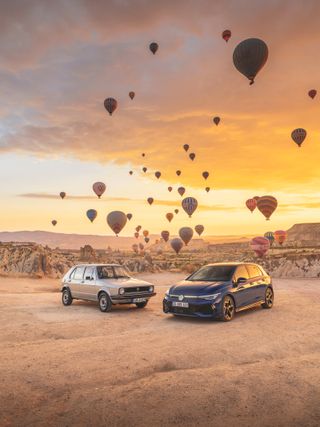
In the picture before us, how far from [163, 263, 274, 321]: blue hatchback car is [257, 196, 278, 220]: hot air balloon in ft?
151

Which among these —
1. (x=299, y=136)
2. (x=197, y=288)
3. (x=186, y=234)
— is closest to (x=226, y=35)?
(x=299, y=136)

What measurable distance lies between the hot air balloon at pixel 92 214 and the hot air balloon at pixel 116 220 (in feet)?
54.6

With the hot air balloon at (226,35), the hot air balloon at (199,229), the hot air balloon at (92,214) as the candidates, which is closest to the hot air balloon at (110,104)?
the hot air balloon at (226,35)

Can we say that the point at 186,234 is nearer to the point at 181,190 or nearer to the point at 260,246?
the point at 181,190

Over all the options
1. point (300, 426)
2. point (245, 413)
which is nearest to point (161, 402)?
point (245, 413)

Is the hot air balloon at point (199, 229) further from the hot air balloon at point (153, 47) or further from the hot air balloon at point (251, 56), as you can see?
the hot air balloon at point (251, 56)

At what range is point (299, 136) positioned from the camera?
1721 inches

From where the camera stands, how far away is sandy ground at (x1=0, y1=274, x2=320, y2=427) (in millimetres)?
5223

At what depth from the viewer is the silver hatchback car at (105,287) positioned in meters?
14.1

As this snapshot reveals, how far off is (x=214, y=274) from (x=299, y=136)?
34562 mm

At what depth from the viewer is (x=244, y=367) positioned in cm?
721

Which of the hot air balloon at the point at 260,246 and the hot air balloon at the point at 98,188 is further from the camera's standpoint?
the hot air balloon at the point at 98,188

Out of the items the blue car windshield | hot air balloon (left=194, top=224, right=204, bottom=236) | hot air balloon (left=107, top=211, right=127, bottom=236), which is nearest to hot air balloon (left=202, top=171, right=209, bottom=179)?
hot air balloon (left=107, top=211, right=127, bottom=236)

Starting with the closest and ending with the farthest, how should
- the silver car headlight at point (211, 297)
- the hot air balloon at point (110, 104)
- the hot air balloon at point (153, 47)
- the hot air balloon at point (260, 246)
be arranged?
the silver car headlight at point (211, 297) → the hot air balloon at point (110, 104) → the hot air balloon at point (153, 47) → the hot air balloon at point (260, 246)
